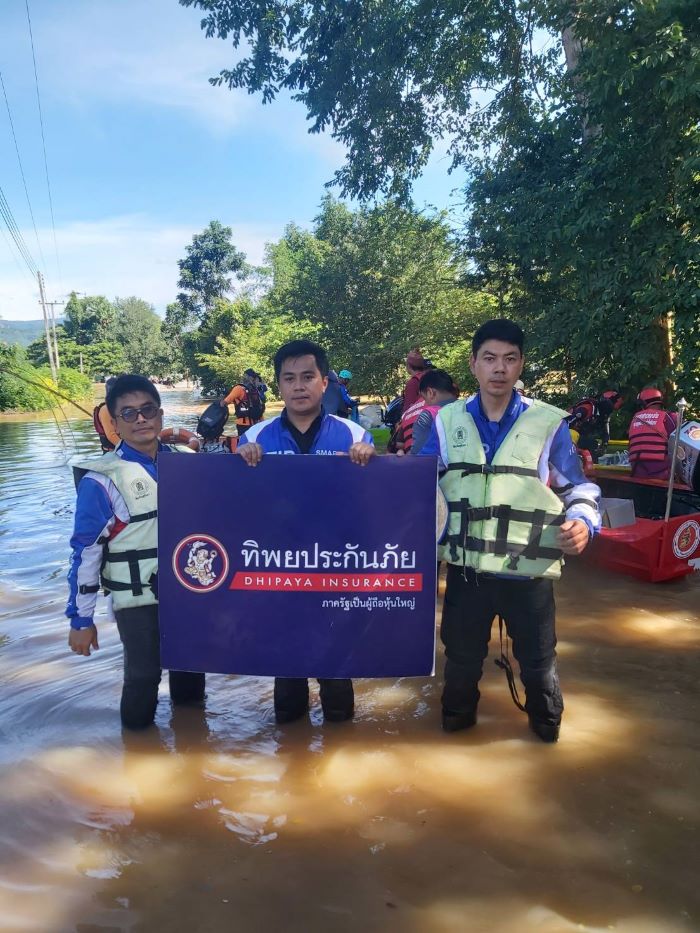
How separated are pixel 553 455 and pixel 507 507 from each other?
358mm

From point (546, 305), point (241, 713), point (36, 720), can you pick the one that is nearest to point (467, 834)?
point (241, 713)

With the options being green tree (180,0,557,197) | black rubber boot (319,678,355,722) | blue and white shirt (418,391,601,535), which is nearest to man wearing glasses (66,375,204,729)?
black rubber boot (319,678,355,722)

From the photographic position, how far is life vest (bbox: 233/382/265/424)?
41.7 feet

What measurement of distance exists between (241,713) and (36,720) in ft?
4.14

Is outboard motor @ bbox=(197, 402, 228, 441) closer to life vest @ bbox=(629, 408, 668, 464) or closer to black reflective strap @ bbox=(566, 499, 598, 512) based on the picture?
life vest @ bbox=(629, 408, 668, 464)

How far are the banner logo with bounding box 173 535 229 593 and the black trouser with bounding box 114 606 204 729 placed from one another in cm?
38

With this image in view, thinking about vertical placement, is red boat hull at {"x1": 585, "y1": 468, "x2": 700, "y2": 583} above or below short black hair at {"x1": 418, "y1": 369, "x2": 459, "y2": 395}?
below

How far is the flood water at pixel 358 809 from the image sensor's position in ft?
8.43

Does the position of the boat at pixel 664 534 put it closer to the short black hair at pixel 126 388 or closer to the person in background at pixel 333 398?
the person in background at pixel 333 398

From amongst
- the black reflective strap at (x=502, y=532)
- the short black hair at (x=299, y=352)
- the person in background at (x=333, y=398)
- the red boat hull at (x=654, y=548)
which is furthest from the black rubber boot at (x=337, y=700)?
the person in background at (x=333, y=398)

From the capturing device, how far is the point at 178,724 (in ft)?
13.3

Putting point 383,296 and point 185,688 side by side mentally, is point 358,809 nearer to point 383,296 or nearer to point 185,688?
point 185,688

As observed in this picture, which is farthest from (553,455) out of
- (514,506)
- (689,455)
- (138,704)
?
(689,455)

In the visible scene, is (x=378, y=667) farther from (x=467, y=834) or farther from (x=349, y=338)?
(x=349, y=338)
